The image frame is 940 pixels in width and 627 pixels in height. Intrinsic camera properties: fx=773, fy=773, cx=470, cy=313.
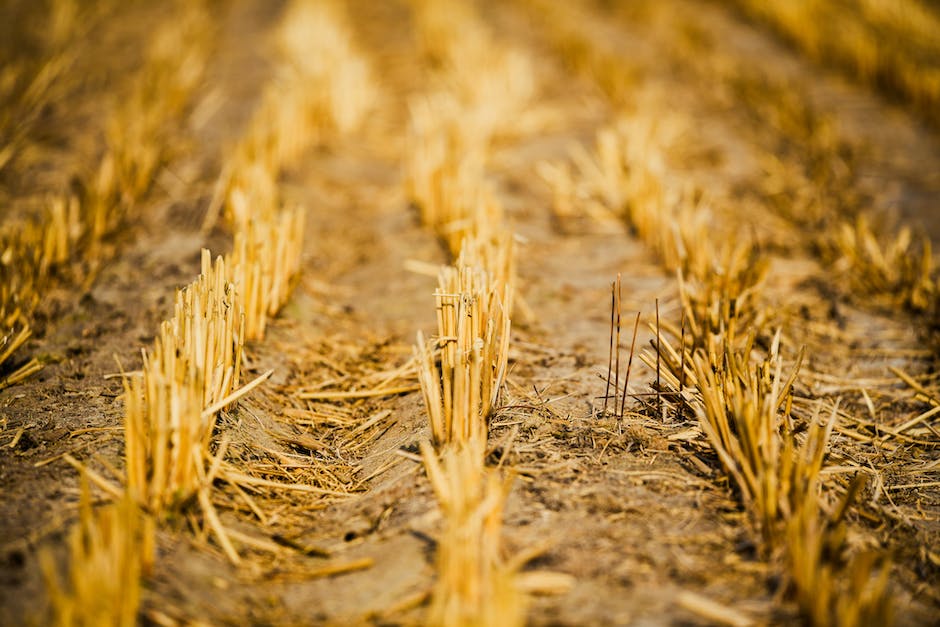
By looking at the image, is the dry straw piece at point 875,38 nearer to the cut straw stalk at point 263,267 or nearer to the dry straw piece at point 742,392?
the dry straw piece at point 742,392

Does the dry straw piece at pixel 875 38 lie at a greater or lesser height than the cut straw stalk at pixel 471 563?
greater

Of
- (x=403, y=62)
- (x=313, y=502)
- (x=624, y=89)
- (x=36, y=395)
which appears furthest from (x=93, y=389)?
(x=403, y=62)

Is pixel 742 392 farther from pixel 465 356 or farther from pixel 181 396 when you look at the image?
pixel 181 396

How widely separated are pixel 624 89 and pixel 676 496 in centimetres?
407

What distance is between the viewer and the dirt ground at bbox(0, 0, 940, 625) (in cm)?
155

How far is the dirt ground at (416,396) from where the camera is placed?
155cm

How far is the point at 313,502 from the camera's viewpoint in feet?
6.28

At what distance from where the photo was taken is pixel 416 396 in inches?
90.8

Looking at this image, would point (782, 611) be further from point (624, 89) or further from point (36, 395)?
point (624, 89)

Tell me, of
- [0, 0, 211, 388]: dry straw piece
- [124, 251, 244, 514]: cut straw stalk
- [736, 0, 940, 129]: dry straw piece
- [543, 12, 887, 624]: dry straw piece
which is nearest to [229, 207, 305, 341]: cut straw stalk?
[124, 251, 244, 514]: cut straw stalk

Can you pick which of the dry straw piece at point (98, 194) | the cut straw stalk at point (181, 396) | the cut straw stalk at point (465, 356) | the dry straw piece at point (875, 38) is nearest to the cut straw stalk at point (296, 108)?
the dry straw piece at point (98, 194)

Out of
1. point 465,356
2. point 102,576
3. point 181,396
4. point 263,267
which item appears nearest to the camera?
point 102,576

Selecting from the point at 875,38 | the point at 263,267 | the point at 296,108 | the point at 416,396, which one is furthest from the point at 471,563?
the point at 875,38

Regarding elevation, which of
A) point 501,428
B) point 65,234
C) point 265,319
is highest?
point 65,234
